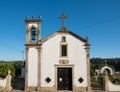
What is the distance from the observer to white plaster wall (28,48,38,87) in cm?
1806

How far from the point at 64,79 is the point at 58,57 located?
256 cm

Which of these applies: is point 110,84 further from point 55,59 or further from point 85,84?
point 55,59

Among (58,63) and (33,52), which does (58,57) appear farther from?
(33,52)

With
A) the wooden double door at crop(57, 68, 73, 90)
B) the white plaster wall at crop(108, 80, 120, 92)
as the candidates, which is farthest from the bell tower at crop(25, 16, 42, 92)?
the white plaster wall at crop(108, 80, 120, 92)

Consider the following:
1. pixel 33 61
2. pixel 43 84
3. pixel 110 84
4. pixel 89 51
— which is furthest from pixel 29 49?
pixel 110 84

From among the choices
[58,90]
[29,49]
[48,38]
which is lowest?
[58,90]

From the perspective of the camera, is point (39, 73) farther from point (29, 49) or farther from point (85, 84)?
point (85, 84)

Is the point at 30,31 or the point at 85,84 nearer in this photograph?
the point at 85,84

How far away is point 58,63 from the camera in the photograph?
18.3 metres

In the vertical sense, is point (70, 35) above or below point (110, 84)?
above

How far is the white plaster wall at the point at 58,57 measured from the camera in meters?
18.0

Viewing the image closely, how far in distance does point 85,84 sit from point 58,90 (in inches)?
118

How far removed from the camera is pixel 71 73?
720 inches

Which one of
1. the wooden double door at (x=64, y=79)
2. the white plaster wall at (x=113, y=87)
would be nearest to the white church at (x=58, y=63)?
the wooden double door at (x=64, y=79)
